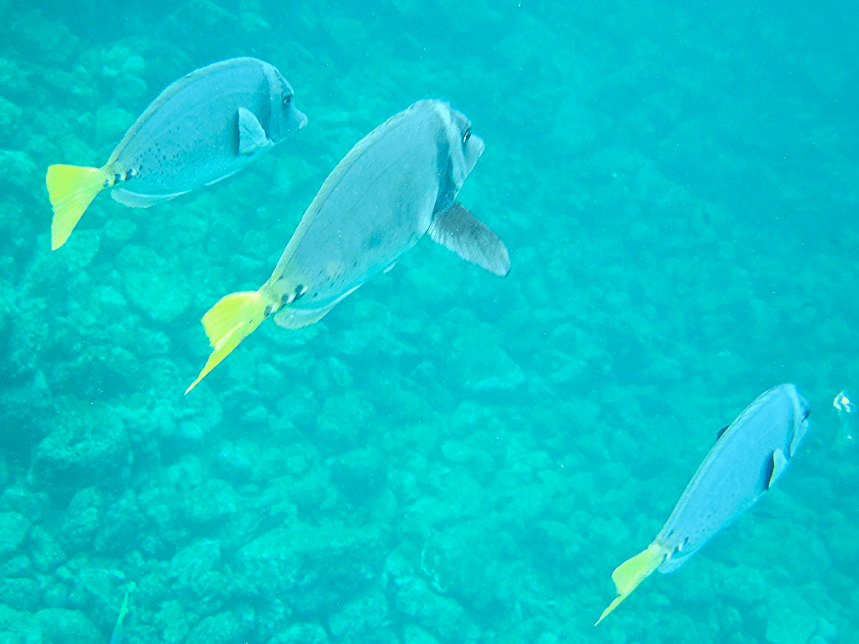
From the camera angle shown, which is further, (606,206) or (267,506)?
(606,206)

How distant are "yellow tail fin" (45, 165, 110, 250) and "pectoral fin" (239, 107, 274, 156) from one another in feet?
1.45

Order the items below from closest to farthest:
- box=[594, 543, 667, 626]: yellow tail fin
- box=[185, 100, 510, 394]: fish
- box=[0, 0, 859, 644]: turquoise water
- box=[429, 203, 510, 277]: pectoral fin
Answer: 1. box=[185, 100, 510, 394]: fish
2. box=[429, 203, 510, 277]: pectoral fin
3. box=[594, 543, 667, 626]: yellow tail fin
4. box=[0, 0, 859, 644]: turquoise water

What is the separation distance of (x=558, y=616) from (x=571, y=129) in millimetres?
15617

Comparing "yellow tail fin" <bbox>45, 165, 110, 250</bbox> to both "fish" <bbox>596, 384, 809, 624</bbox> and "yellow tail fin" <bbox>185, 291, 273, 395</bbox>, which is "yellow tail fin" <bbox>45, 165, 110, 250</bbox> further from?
"fish" <bbox>596, 384, 809, 624</bbox>

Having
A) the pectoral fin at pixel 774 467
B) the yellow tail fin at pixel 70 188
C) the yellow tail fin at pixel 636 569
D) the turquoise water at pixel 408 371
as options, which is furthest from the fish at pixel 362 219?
the turquoise water at pixel 408 371

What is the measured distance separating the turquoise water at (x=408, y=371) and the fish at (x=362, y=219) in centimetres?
601

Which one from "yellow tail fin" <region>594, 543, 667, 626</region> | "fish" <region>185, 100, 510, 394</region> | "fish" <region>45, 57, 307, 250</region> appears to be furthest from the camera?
"fish" <region>45, 57, 307, 250</region>

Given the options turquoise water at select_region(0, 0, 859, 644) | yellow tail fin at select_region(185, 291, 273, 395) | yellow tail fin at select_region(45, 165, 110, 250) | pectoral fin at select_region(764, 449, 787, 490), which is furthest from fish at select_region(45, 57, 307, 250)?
turquoise water at select_region(0, 0, 859, 644)

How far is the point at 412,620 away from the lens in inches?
293

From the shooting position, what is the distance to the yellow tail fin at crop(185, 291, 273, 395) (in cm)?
87

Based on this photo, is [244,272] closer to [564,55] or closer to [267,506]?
[267,506]

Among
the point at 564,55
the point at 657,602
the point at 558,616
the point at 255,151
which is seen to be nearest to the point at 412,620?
the point at 558,616

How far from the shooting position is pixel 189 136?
1.57m

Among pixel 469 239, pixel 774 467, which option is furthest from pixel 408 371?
pixel 469 239
